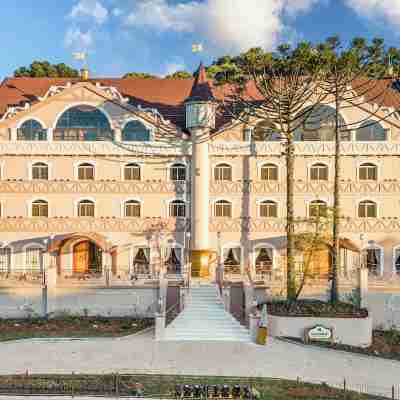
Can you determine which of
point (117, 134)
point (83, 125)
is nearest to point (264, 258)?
point (117, 134)

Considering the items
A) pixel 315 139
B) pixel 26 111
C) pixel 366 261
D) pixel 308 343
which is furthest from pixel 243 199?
pixel 26 111

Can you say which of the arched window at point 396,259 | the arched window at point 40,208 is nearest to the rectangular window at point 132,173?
the arched window at point 40,208

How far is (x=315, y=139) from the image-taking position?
98.8 feet

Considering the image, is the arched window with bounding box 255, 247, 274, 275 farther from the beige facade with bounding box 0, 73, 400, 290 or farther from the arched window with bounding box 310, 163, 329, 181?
the arched window with bounding box 310, 163, 329, 181

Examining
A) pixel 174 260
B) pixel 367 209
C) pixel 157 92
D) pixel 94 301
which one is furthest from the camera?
pixel 157 92

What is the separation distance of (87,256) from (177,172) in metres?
7.88

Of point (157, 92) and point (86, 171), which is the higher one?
point (157, 92)

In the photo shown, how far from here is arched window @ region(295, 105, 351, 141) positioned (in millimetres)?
29969

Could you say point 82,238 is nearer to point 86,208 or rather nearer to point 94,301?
point 86,208

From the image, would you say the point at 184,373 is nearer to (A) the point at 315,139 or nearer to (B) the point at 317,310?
(B) the point at 317,310

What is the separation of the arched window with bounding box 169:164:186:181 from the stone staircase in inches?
333

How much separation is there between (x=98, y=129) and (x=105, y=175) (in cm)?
296

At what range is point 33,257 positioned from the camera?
30.0m

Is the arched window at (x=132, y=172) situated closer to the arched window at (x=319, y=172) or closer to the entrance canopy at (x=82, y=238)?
the entrance canopy at (x=82, y=238)
